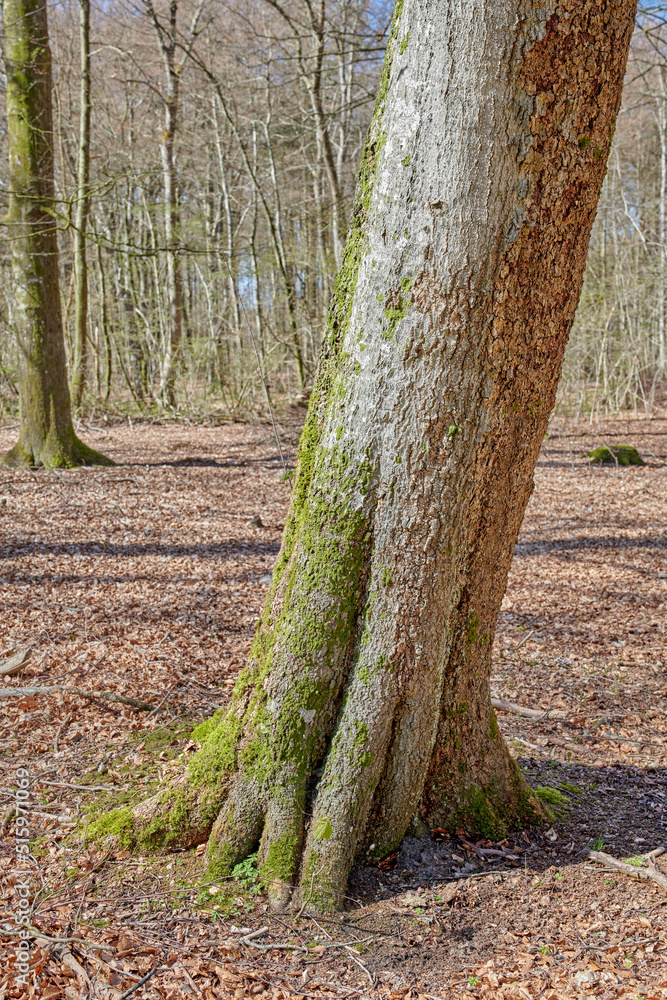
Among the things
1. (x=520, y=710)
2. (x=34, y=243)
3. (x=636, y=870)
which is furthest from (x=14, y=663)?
(x=34, y=243)

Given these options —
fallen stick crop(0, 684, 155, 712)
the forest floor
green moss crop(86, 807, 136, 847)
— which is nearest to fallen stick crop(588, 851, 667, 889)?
the forest floor

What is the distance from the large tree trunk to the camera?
195cm

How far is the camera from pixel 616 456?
12.1 metres

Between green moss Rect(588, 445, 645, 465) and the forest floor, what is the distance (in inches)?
193

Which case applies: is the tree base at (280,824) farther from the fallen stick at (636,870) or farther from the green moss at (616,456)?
the green moss at (616,456)

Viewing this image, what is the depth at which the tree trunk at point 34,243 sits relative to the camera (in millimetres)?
8297

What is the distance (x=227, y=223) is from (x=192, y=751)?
655 inches

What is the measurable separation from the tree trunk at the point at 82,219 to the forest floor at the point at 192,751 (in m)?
6.44

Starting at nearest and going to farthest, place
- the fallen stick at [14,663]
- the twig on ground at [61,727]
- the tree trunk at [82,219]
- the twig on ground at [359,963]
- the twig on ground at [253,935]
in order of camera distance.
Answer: the twig on ground at [359,963], the twig on ground at [253,935], the twig on ground at [61,727], the fallen stick at [14,663], the tree trunk at [82,219]

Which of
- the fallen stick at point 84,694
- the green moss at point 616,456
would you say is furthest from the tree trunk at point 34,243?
the green moss at point 616,456

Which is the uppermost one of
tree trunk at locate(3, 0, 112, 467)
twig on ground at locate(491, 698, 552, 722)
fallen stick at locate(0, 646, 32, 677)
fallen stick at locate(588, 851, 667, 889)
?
tree trunk at locate(3, 0, 112, 467)

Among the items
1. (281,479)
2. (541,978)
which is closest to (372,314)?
(541,978)

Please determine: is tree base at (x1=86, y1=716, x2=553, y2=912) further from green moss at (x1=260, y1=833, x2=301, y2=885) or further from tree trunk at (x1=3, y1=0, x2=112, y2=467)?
tree trunk at (x1=3, y1=0, x2=112, y2=467)

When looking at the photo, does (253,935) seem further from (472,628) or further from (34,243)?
(34,243)
